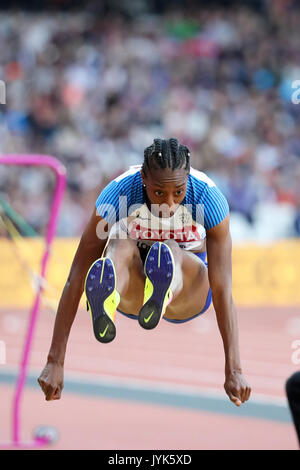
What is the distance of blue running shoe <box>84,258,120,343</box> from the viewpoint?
Answer: 10.8 feet

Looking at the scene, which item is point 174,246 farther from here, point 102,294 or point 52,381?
point 52,381

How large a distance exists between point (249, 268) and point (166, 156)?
707 cm

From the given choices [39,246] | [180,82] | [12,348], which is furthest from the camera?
[180,82]

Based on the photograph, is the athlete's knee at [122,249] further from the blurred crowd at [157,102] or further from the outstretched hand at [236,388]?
the blurred crowd at [157,102]

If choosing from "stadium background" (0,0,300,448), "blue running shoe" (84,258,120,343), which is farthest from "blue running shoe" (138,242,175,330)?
"stadium background" (0,0,300,448)

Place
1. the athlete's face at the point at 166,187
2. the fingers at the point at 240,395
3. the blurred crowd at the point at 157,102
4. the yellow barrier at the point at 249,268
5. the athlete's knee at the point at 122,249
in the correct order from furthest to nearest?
1. the blurred crowd at the point at 157,102
2. the yellow barrier at the point at 249,268
3. the athlete's knee at the point at 122,249
4. the fingers at the point at 240,395
5. the athlete's face at the point at 166,187

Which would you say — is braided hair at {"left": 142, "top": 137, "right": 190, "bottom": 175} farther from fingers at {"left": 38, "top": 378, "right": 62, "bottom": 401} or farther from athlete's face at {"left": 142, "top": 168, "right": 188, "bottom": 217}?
fingers at {"left": 38, "top": 378, "right": 62, "bottom": 401}

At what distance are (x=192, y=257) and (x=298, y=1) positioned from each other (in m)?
9.89

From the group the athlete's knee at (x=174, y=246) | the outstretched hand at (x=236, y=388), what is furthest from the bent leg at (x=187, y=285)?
the outstretched hand at (x=236, y=388)

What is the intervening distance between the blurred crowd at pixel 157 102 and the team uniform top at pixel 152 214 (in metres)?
5.87

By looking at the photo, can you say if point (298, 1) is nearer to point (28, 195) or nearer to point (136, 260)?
point (28, 195)

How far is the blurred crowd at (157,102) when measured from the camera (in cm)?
1023
